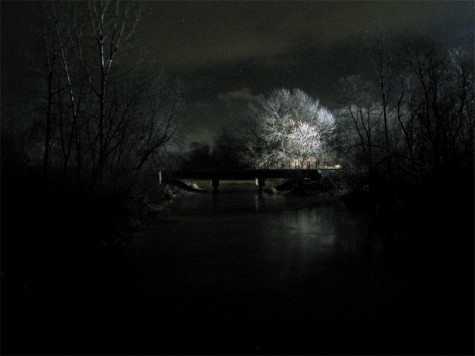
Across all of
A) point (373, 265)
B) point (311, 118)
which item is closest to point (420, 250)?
point (373, 265)

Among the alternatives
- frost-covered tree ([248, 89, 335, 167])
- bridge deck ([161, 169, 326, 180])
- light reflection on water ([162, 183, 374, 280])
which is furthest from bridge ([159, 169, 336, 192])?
light reflection on water ([162, 183, 374, 280])

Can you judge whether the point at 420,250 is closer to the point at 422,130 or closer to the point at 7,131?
the point at 422,130

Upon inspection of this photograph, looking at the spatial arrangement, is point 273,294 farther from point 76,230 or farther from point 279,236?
point 279,236

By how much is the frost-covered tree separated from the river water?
3767 centimetres

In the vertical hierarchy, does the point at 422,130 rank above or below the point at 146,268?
above

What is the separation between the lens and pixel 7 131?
16234mm

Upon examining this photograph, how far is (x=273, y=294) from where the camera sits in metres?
9.09

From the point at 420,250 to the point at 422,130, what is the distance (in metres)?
6.77

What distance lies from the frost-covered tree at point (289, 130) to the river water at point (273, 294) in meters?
37.7

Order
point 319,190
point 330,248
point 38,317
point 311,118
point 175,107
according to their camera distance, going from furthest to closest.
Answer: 1. point 311,118
2. point 319,190
3. point 175,107
4. point 330,248
5. point 38,317

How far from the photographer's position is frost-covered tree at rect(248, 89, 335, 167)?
53938mm

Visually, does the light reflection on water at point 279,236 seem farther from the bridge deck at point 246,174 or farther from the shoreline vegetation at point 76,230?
the bridge deck at point 246,174

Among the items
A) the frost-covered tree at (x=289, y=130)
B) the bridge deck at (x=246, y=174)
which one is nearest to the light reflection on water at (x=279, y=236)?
the bridge deck at (x=246, y=174)

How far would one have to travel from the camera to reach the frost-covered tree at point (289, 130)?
53.9 metres
